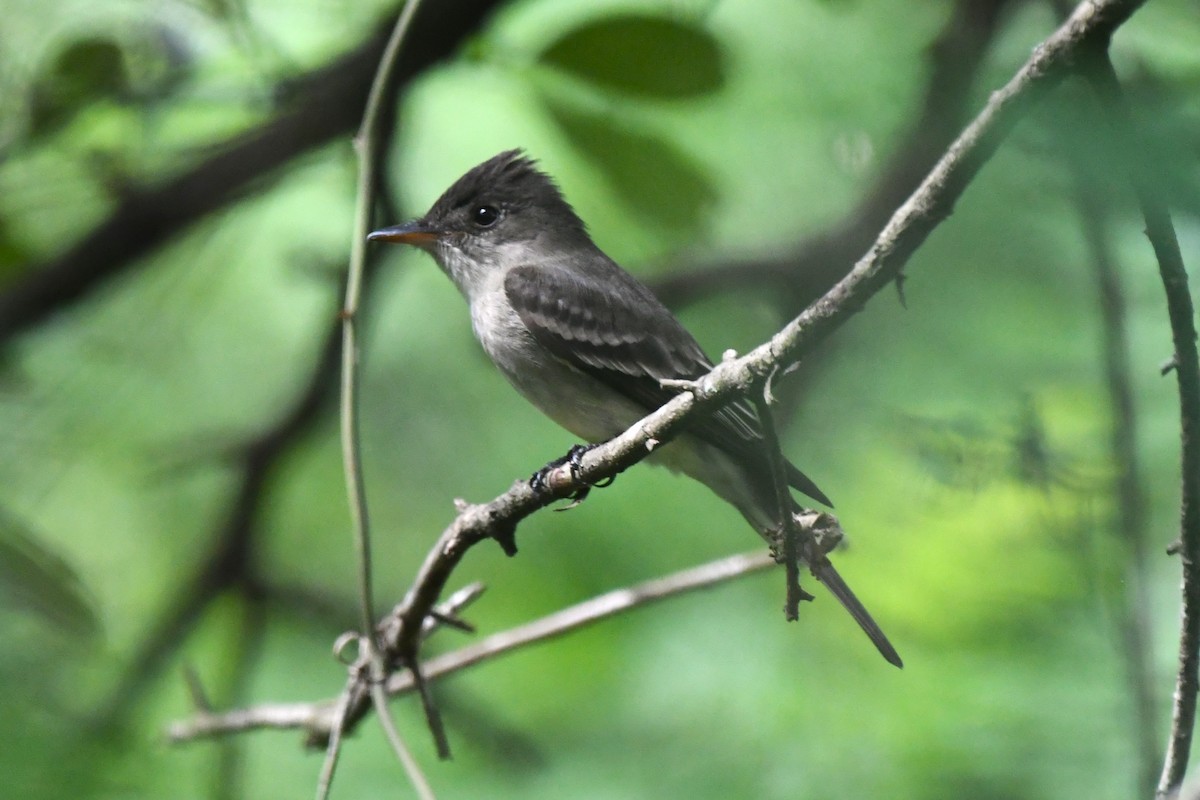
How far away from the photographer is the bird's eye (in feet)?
12.0

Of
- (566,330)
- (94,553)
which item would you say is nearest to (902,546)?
(566,330)

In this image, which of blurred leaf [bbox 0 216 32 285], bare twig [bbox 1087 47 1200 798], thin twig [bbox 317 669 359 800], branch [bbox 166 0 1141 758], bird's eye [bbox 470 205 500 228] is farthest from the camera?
bird's eye [bbox 470 205 500 228]

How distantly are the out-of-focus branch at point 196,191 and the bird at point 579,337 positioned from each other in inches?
14.9

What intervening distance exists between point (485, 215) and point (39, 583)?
6.69 ft

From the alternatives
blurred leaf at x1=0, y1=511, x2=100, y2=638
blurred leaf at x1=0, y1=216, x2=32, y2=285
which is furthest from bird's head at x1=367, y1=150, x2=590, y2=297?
blurred leaf at x1=0, y1=511, x2=100, y2=638

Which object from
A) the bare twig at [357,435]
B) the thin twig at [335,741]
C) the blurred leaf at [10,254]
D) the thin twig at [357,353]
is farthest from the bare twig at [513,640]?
the blurred leaf at [10,254]

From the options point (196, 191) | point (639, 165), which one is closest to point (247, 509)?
point (196, 191)

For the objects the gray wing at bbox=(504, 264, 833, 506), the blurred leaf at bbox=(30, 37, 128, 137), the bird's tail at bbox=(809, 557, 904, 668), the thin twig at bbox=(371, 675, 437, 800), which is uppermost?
the blurred leaf at bbox=(30, 37, 128, 137)

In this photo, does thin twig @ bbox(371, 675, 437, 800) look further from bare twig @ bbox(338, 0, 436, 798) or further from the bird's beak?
the bird's beak

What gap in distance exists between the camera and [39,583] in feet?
6.11

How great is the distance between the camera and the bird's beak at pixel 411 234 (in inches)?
130

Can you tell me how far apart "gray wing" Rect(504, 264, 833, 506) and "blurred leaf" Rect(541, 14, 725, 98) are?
71 centimetres

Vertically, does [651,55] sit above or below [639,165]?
above

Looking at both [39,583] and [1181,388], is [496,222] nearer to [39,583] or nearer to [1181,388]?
[39,583]
